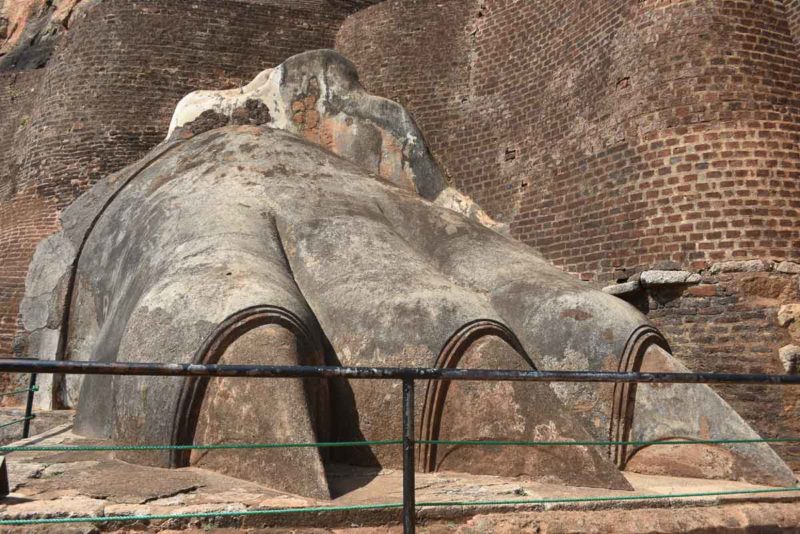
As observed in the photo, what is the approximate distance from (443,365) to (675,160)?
5.68 m

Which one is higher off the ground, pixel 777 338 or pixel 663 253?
pixel 663 253

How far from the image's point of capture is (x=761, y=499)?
3.72m

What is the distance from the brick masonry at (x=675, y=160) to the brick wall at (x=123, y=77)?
25.6 feet

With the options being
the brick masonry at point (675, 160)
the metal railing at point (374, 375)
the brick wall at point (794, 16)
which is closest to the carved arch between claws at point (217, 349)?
the metal railing at point (374, 375)

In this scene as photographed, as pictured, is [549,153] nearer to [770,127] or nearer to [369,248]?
[770,127]

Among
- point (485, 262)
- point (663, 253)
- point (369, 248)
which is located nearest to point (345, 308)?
point (369, 248)

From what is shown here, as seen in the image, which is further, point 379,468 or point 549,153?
point 549,153

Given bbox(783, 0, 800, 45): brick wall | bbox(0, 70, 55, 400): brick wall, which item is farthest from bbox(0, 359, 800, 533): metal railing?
bbox(0, 70, 55, 400): brick wall

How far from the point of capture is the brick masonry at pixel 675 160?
8.25m

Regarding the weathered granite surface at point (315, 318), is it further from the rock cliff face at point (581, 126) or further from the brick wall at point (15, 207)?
the brick wall at point (15, 207)

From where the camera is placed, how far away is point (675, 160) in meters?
8.83

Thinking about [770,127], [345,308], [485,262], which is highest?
[770,127]

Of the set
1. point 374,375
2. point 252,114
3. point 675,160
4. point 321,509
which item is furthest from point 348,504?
point 675,160

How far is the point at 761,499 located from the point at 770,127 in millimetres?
5959
